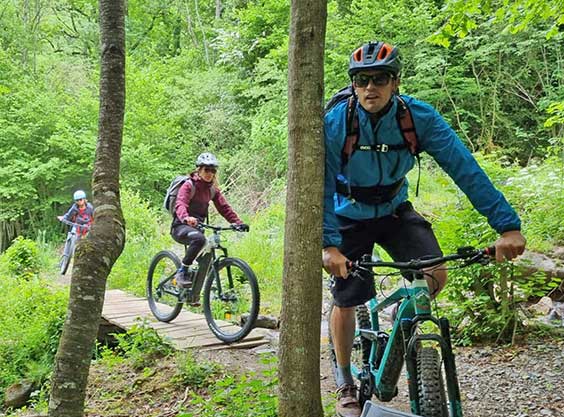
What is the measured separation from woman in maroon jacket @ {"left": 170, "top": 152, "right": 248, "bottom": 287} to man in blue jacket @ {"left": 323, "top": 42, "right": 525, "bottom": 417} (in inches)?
129

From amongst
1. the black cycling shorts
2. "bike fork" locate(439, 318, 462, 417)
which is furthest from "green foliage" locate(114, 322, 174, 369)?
"bike fork" locate(439, 318, 462, 417)

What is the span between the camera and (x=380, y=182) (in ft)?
10.6

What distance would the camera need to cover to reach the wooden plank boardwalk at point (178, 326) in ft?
20.5

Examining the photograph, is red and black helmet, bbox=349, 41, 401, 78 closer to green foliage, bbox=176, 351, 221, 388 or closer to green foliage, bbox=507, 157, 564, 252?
green foliage, bbox=176, 351, 221, 388

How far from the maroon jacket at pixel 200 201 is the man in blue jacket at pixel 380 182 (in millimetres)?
3473

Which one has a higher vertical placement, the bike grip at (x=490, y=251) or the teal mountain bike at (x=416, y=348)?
the bike grip at (x=490, y=251)

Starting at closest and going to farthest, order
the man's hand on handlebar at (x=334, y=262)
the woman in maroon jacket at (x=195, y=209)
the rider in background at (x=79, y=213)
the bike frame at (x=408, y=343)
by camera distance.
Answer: the bike frame at (x=408, y=343)
the man's hand on handlebar at (x=334, y=262)
the woman in maroon jacket at (x=195, y=209)
the rider in background at (x=79, y=213)

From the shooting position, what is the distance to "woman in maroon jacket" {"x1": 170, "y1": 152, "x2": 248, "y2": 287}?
264 inches

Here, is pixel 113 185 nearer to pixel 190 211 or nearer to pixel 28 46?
pixel 190 211

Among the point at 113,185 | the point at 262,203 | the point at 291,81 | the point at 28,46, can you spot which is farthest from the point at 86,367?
the point at 28,46

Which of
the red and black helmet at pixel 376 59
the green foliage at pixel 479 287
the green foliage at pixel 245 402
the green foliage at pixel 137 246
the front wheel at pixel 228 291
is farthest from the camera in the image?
the green foliage at pixel 137 246

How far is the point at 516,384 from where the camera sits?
4363 mm

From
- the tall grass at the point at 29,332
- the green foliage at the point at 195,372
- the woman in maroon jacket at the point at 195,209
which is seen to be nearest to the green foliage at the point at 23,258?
the tall grass at the point at 29,332

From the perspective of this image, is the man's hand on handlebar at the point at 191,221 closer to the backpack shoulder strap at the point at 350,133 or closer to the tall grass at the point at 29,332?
the tall grass at the point at 29,332
